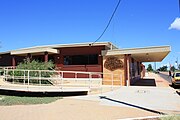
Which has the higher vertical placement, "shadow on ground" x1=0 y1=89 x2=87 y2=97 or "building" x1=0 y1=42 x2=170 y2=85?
"building" x1=0 y1=42 x2=170 y2=85

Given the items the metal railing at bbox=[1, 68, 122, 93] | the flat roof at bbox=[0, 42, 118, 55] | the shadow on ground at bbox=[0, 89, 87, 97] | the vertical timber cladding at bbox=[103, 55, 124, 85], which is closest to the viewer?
the shadow on ground at bbox=[0, 89, 87, 97]

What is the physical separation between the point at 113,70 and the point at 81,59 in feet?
11.9

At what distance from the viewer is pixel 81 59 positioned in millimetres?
22312

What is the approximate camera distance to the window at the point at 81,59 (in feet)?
71.0

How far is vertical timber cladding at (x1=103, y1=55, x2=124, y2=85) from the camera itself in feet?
65.7

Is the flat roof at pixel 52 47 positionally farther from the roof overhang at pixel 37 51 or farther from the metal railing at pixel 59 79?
the metal railing at pixel 59 79

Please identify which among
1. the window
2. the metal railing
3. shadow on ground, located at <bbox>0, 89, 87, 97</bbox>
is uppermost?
the window

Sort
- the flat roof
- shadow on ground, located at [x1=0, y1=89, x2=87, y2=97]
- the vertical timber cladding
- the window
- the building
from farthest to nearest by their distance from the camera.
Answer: the window < the flat roof < the vertical timber cladding < the building < shadow on ground, located at [x1=0, y1=89, x2=87, y2=97]

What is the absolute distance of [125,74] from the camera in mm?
20000

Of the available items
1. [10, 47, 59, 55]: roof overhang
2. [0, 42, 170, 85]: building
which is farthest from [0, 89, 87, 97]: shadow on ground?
[10, 47, 59, 55]: roof overhang

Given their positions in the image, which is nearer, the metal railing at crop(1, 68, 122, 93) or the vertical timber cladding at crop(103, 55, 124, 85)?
the metal railing at crop(1, 68, 122, 93)

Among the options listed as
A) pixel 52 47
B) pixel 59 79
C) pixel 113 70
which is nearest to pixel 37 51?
pixel 52 47

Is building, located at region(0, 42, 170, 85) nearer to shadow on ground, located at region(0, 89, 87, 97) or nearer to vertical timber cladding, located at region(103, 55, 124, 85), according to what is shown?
vertical timber cladding, located at region(103, 55, 124, 85)

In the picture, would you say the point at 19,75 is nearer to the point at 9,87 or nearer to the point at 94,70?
the point at 9,87
